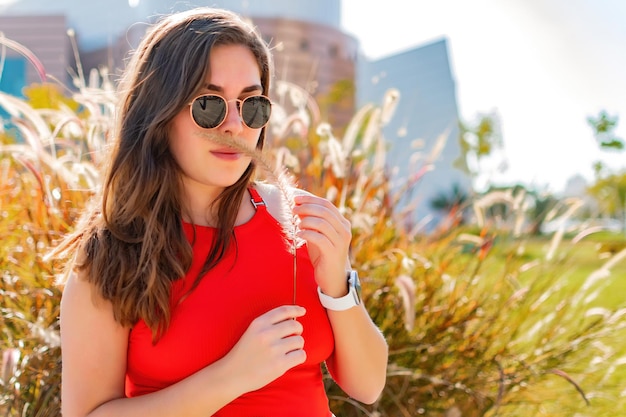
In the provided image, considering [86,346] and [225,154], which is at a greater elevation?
[225,154]

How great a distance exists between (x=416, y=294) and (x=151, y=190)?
1772mm

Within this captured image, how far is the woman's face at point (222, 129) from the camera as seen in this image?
1.72 m

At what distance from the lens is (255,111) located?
175cm

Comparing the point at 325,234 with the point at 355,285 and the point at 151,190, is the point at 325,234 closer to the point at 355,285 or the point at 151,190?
the point at 355,285

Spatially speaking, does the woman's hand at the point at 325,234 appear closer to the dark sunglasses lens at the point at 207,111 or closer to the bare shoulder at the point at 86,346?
the dark sunglasses lens at the point at 207,111

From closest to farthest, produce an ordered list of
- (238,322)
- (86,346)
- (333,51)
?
1. (86,346)
2. (238,322)
3. (333,51)

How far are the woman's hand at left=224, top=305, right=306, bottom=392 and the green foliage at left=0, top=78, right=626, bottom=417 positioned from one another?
0.91m

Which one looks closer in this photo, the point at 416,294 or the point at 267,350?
the point at 267,350

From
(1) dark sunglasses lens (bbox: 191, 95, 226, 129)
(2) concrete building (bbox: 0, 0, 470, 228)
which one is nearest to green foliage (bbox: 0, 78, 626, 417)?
(1) dark sunglasses lens (bbox: 191, 95, 226, 129)

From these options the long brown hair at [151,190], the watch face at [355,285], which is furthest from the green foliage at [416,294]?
the long brown hair at [151,190]

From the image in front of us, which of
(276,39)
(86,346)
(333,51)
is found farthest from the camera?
(333,51)

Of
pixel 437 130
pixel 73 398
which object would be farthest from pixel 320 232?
pixel 437 130

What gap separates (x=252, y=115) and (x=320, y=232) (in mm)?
339

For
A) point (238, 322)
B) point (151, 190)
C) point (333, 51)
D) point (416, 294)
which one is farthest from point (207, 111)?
point (333, 51)
